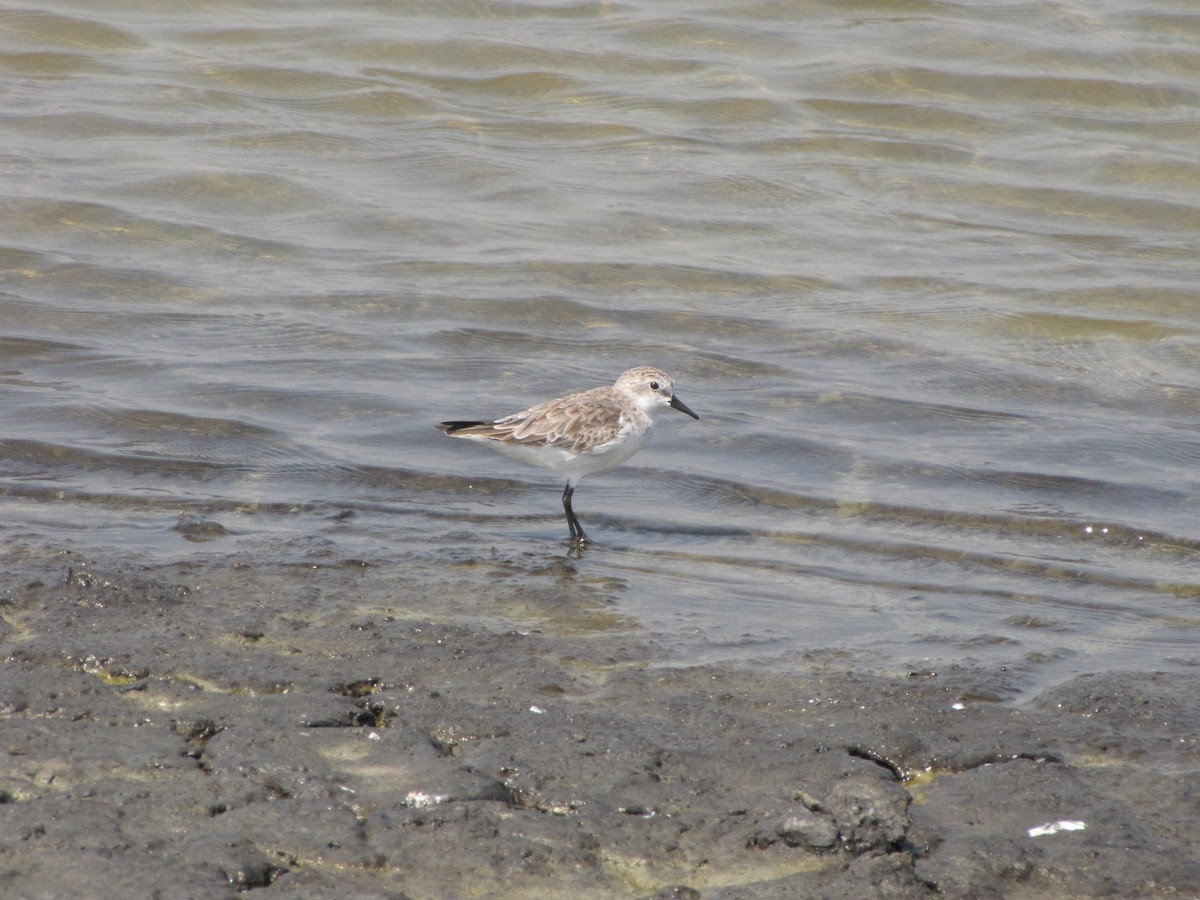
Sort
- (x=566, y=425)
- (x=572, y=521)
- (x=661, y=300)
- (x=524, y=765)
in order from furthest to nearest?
(x=661, y=300), (x=566, y=425), (x=572, y=521), (x=524, y=765)

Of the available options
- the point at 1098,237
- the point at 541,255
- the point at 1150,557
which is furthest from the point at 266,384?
the point at 1098,237

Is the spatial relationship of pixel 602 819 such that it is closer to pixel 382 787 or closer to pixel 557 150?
pixel 382 787

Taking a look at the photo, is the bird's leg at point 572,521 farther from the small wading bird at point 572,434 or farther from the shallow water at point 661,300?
the shallow water at point 661,300

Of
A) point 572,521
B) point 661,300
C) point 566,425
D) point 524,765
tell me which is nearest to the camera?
point 524,765

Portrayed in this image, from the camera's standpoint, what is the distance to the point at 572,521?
7551 millimetres

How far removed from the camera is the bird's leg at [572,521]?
→ 7449 millimetres

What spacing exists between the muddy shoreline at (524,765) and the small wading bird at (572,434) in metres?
1.87

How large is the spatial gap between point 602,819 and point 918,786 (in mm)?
1028

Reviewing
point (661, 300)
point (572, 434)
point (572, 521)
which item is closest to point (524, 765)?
point (572, 521)

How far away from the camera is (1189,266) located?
12195 mm

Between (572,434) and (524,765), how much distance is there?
135 inches

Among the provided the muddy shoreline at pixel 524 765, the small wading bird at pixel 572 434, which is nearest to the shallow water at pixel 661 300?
the small wading bird at pixel 572 434

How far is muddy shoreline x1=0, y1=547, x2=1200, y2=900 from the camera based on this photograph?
3.80 meters

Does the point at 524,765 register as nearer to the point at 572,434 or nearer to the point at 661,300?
the point at 572,434
